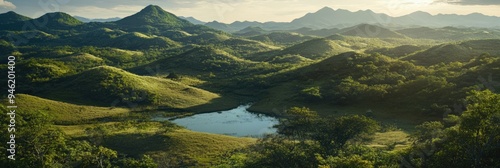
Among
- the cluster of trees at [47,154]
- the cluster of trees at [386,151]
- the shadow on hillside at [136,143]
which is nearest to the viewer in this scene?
the cluster of trees at [386,151]

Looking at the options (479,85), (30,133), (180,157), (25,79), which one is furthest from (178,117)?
(479,85)

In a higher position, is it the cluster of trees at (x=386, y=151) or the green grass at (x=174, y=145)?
the cluster of trees at (x=386, y=151)

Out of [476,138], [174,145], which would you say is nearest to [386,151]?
[476,138]

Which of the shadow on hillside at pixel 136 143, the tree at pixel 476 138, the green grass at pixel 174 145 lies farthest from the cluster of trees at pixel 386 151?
the shadow on hillside at pixel 136 143

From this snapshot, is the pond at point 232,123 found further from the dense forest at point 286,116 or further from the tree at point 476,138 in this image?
the tree at point 476,138

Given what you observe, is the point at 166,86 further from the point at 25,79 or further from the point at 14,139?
the point at 14,139

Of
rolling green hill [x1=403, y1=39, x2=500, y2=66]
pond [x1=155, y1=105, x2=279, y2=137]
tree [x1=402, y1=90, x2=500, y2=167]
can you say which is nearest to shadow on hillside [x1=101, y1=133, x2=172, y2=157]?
pond [x1=155, y1=105, x2=279, y2=137]

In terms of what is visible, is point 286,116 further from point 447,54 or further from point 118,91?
point 447,54
